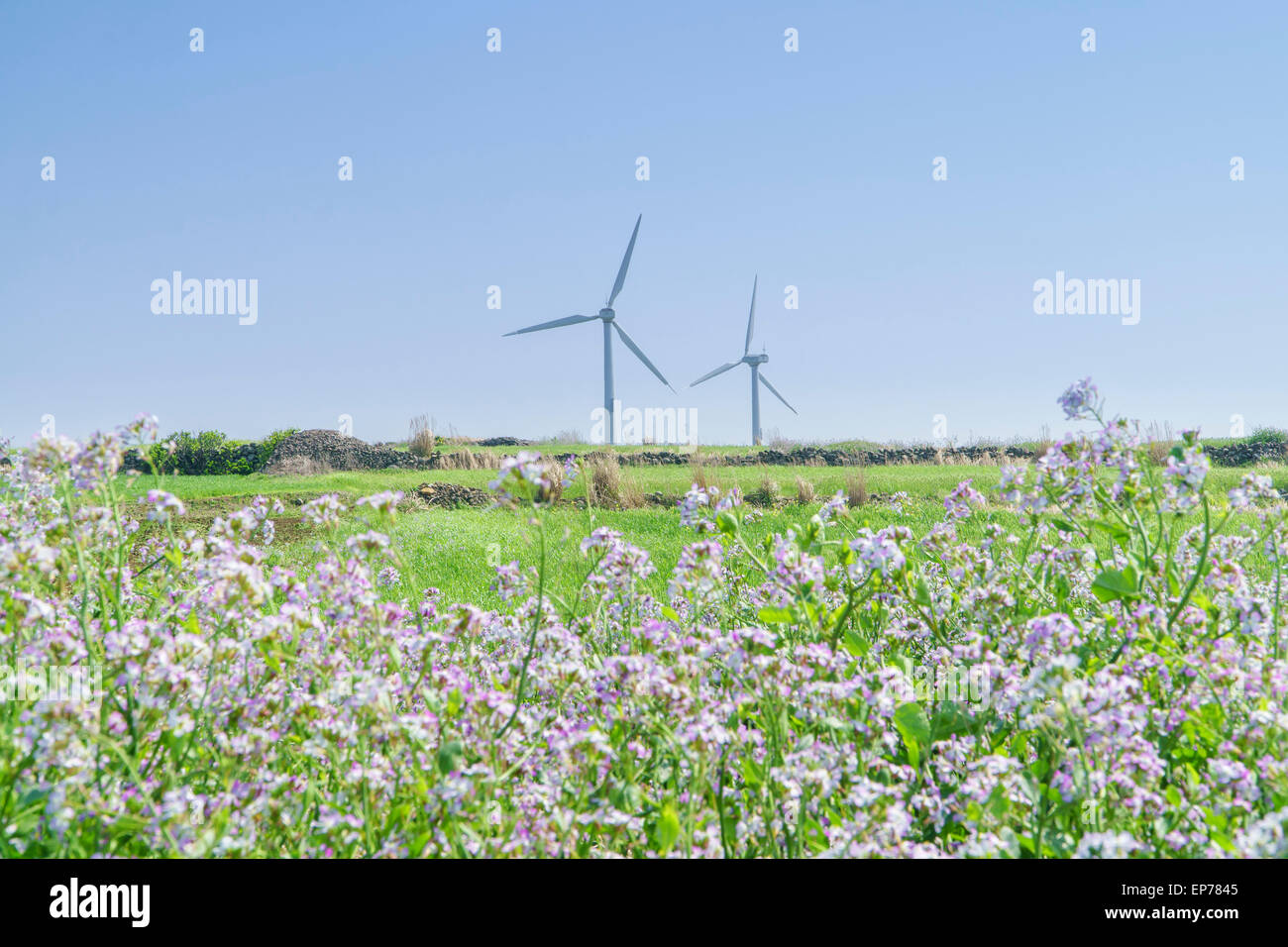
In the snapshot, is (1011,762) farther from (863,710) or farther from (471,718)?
(471,718)

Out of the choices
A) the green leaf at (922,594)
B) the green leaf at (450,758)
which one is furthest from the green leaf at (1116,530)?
the green leaf at (450,758)

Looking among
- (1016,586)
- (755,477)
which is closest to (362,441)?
(755,477)

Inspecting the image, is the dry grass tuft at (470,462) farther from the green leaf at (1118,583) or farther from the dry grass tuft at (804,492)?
the green leaf at (1118,583)

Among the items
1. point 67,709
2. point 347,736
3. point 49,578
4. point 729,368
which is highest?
point 729,368

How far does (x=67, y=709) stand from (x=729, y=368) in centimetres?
4024

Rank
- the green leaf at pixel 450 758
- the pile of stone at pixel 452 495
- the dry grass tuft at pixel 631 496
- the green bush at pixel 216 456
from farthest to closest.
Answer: the green bush at pixel 216 456, the pile of stone at pixel 452 495, the dry grass tuft at pixel 631 496, the green leaf at pixel 450 758

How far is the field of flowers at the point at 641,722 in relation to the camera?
2.36m

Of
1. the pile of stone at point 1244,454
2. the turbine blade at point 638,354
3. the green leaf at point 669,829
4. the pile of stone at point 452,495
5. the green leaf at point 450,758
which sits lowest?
the green leaf at point 669,829

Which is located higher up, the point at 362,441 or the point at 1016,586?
the point at 362,441

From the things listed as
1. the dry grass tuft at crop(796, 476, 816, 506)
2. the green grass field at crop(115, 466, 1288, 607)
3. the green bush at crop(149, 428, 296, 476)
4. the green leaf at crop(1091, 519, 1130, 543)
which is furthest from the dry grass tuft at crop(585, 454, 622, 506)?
the green bush at crop(149, 428, 296, 476)

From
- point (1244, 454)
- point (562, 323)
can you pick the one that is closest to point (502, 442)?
point (562, 323)

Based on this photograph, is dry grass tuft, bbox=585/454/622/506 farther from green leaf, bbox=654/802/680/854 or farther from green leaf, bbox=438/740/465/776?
green leaf, bbox=654/802/680/854

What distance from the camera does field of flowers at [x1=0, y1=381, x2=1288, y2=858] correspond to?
236cm

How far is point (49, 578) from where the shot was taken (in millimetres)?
3213
